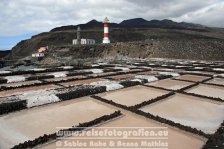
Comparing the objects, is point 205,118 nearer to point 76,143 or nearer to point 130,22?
point 76,143

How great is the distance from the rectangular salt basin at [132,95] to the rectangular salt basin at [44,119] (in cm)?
Answer: 53

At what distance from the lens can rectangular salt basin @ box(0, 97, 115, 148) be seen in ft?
9.04

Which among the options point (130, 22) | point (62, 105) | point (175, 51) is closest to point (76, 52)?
point (175, 51)

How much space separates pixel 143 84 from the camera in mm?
6254

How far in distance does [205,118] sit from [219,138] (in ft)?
2.96

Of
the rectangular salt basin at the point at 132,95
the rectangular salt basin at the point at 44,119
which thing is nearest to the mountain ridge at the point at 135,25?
the rectangular salt basin at the point at 132,95

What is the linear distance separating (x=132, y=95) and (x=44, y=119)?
2.17 metres

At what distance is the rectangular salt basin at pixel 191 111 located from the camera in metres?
3.32

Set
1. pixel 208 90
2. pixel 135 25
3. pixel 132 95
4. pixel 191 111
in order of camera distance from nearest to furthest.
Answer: pixel 191 111
pixel 132 95
pixel 208 90
pixel 135 25

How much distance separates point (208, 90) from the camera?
5754 mm

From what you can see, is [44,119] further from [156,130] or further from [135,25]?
[135,25]

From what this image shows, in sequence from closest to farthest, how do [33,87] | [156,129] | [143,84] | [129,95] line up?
[156,129]
[129,95]
[33,87]
[143,84]

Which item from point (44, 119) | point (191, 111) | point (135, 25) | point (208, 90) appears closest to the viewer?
point (44, 119)

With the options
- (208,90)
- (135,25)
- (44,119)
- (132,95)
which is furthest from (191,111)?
(135,25)
